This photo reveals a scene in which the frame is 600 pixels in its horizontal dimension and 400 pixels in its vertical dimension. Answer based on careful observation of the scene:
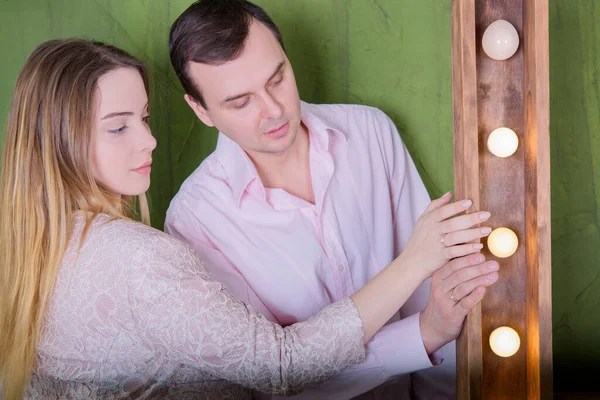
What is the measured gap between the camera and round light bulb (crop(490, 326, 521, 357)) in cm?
107

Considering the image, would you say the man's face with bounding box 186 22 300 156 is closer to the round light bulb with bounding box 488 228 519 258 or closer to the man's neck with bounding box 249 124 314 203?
the man's neck with bounding box 249 124 314 203

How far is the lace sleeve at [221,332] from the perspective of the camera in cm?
94

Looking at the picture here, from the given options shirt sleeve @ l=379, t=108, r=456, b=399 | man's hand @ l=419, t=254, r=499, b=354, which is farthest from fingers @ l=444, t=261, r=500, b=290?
shirt sleeve @ l=379, t=108, r=456, b=399

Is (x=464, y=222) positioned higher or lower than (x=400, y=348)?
higher

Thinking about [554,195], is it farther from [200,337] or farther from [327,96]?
[200,337]

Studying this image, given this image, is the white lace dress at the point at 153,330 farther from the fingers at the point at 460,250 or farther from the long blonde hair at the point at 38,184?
the fingers at the point at 460,250

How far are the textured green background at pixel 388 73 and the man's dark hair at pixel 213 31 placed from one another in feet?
0.59

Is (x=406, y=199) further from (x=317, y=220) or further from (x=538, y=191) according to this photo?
(x=538, y=191)

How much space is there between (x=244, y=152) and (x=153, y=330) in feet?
1.42

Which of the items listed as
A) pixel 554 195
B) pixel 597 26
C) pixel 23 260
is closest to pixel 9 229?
pixel 23 260

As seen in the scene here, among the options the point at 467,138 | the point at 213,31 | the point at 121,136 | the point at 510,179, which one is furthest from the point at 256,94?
the point at 510,179

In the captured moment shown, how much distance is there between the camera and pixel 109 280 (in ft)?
3.16

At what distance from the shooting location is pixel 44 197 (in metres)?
1.02

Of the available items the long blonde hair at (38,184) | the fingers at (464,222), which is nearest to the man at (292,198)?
the fingers at (464,222)
